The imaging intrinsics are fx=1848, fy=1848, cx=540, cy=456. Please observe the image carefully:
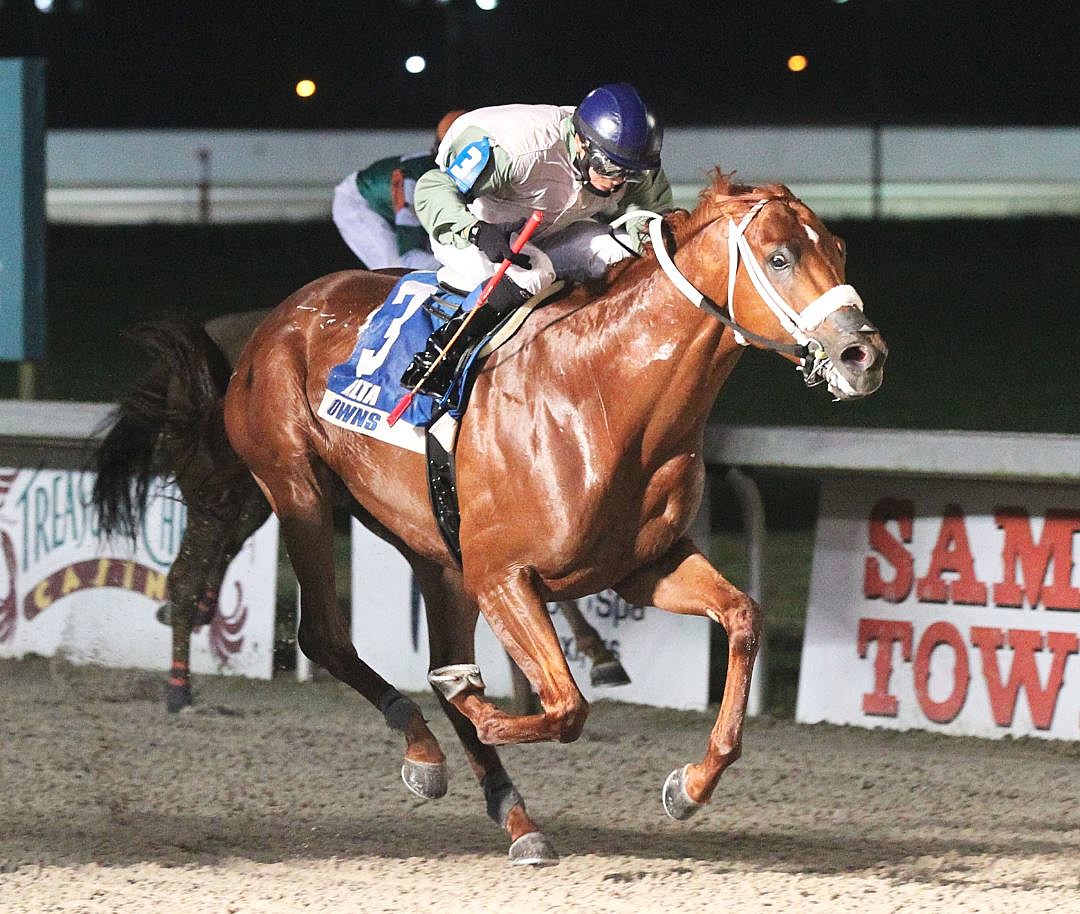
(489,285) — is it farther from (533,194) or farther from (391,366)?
(391,366)

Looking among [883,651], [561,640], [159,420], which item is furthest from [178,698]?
[883,651]

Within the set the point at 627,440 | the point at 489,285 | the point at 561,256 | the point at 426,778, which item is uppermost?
the point at 561,256

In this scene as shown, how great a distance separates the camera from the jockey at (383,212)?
6.53 meters

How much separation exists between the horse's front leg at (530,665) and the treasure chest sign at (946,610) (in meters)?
1.91

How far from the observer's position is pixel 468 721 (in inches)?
189

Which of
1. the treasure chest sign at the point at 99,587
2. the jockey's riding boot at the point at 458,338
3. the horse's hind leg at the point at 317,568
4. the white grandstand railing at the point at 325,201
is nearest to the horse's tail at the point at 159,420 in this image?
the horse's hind leg at the point at 317,568

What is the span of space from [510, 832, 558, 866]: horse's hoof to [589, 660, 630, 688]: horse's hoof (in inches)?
62.8

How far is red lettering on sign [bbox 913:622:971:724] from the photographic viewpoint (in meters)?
5.65

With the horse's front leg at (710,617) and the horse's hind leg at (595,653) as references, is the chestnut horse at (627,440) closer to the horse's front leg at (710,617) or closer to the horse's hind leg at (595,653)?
the horse's front leg at (710,617)

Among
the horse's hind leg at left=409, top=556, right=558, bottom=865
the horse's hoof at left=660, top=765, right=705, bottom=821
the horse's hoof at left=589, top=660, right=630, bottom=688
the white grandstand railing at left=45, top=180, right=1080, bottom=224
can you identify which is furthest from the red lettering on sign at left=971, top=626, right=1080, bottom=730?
the white grandstand railing at left=45, top=180, right=1080, bottom=224

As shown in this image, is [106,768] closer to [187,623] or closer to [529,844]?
[187,623]

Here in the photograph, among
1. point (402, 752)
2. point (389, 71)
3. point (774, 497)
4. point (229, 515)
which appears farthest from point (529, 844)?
point (389, 71)

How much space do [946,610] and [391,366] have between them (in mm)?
2045

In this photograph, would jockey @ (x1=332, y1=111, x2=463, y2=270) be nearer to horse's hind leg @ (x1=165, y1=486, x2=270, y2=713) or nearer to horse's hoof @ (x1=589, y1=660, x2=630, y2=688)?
horse's hind leg @ (x1=165, y1=486, x2=270, y2=713)
